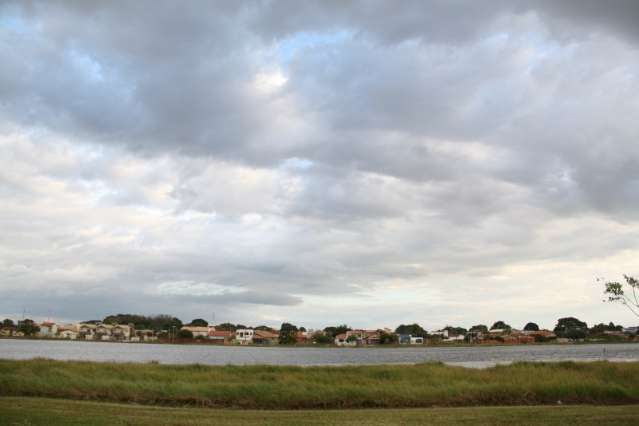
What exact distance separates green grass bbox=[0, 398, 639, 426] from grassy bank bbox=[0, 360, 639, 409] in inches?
99.2

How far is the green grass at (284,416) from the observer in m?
18.4

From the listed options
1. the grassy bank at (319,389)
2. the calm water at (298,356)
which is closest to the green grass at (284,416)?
the grassy bank at (319,389)

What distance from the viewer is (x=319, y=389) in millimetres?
27203

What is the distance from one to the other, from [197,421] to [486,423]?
8.55 meters

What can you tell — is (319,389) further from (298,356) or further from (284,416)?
(298,356)

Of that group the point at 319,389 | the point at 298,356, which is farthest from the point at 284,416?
the point at 298,356

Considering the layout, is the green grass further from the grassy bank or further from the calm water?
the calm water

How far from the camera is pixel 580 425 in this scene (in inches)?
727

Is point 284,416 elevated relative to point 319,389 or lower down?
lower down

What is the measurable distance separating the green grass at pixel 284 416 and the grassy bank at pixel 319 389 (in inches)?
99.2

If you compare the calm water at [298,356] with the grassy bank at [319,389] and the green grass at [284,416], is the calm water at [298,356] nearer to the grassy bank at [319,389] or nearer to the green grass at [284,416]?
the grassy bank at [319,389]

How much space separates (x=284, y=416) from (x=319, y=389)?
18.3ft

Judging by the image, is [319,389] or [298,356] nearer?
[319,389]

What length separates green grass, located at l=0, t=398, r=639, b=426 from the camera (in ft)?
60.3
